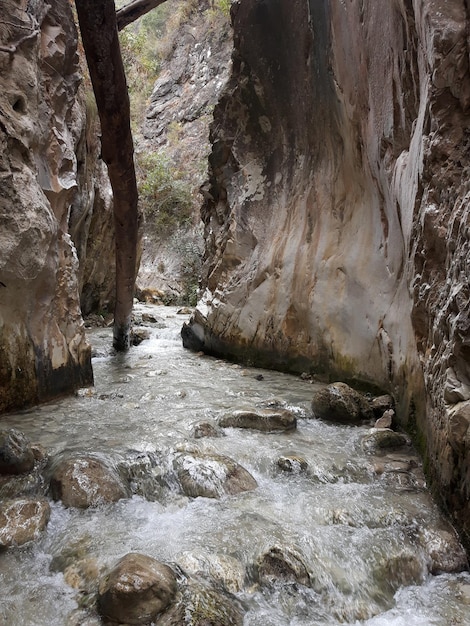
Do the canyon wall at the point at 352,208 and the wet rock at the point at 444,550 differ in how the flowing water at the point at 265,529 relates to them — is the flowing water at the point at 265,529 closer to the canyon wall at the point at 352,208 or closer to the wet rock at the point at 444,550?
the wet rock at the point at 444,550

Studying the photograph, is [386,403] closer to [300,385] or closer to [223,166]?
[300,385]

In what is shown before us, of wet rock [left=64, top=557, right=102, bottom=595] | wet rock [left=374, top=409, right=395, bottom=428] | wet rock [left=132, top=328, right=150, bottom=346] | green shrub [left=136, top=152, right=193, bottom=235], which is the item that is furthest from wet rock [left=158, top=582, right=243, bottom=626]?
green shrub [left=136, top=152, right=193, bottom=235]

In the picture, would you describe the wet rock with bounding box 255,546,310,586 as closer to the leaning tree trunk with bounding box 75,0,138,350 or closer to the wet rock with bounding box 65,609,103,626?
the wet rock with bounding box 65,609,103,626

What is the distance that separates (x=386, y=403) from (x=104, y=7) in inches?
162

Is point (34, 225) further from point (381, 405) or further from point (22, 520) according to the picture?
point (381, 405)

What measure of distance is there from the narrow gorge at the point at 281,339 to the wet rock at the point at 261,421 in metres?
0.03

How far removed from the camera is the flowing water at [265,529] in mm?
1976

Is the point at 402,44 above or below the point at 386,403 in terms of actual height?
above

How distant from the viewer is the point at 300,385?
19.0 ft

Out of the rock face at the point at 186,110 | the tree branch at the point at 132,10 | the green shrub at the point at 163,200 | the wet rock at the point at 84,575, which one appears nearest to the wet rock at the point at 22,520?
the wet rock at the point at 84,575

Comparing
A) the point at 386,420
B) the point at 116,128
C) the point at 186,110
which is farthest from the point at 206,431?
the point at 186,110

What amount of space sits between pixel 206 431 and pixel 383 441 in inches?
56.2

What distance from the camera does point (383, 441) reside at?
357 centimetres

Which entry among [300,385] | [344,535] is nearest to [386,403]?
[300,385]
